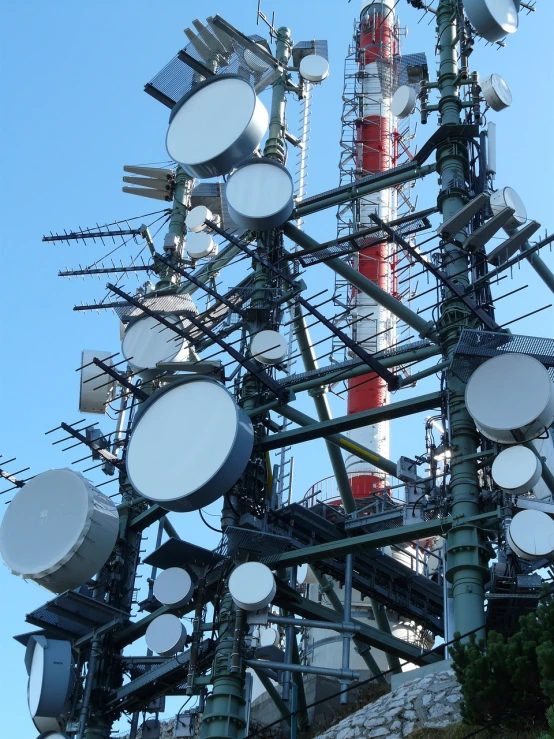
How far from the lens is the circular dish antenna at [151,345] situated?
29984 mm

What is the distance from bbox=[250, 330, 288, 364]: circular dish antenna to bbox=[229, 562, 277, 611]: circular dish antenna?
18.2 ft

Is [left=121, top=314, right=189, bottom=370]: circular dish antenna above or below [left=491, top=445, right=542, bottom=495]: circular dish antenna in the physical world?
above

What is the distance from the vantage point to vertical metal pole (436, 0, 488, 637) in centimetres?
2061

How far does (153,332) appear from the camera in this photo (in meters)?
30.7

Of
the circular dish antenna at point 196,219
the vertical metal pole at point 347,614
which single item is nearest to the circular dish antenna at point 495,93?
the circular dish antenna at point 196,219

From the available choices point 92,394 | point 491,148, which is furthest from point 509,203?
point 92,394

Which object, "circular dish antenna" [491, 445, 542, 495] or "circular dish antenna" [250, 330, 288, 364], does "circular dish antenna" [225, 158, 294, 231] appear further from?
"circular dish antenna" [491, 445, 542, 495]

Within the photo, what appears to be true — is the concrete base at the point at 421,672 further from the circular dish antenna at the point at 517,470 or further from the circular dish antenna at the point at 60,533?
the circular dish antenna at the point at 60,533

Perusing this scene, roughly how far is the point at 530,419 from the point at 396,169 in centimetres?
966

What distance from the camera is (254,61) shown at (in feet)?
112

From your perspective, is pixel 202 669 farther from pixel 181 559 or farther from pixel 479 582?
pixel 479 582

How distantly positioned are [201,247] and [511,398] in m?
14.1

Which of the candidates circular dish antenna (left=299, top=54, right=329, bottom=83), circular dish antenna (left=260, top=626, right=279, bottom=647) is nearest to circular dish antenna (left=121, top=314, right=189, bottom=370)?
circular dish antenna (left=260, top=626, right=279, bottom=647)

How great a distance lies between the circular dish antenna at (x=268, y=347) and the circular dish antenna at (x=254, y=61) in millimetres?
11259
